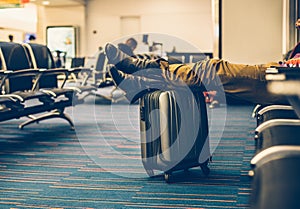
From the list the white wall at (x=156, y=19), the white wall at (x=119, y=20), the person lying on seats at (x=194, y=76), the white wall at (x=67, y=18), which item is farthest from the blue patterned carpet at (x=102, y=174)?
→ the white wall at (x=67, y=18)

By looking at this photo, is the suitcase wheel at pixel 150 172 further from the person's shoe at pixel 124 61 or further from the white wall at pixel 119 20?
the white wall at pixel 119 20

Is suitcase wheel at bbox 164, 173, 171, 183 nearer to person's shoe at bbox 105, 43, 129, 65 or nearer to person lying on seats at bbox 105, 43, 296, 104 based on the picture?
person lying on seats at bbox 105, 43, 296, 104

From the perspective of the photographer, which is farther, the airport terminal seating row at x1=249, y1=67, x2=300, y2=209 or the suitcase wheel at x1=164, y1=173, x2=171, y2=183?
the suitcase wheel at x1=164, y1=173, x2=171, y2=183

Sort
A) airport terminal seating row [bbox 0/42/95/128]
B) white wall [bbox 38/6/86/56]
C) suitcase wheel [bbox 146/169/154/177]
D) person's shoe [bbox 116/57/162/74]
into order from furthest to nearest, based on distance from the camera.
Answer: white wall [bbox 38/6/86/56] < airport terminal seating row [bbox 0/42/95/128] < suitcase wheel [bbox 146/169/154/177] < person's shoe [bbox 116/57/162/74]

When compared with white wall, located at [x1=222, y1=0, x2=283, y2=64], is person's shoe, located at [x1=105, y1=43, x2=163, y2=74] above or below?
below

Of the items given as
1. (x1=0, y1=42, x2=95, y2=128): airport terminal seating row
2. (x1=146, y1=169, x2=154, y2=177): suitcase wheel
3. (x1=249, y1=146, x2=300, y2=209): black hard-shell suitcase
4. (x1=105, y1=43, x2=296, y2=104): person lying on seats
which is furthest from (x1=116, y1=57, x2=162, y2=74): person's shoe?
(x1=0, y1=42, x2=95, y2=128): airport terminal seating row

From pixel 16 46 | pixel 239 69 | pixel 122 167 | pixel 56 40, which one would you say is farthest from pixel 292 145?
pixel 56 40

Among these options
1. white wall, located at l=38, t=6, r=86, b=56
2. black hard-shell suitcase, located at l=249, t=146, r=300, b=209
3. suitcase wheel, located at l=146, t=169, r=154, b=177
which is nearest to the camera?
black hard-shell suitcase, located at l=249, t=146, r=300, b=209

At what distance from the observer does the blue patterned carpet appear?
2080 mm

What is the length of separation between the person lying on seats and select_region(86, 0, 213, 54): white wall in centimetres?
1219

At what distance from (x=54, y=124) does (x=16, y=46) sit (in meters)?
0.91

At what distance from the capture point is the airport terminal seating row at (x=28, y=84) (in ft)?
11.7

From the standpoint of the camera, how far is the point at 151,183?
2363 mm

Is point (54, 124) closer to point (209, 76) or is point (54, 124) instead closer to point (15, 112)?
point (15, 112)
